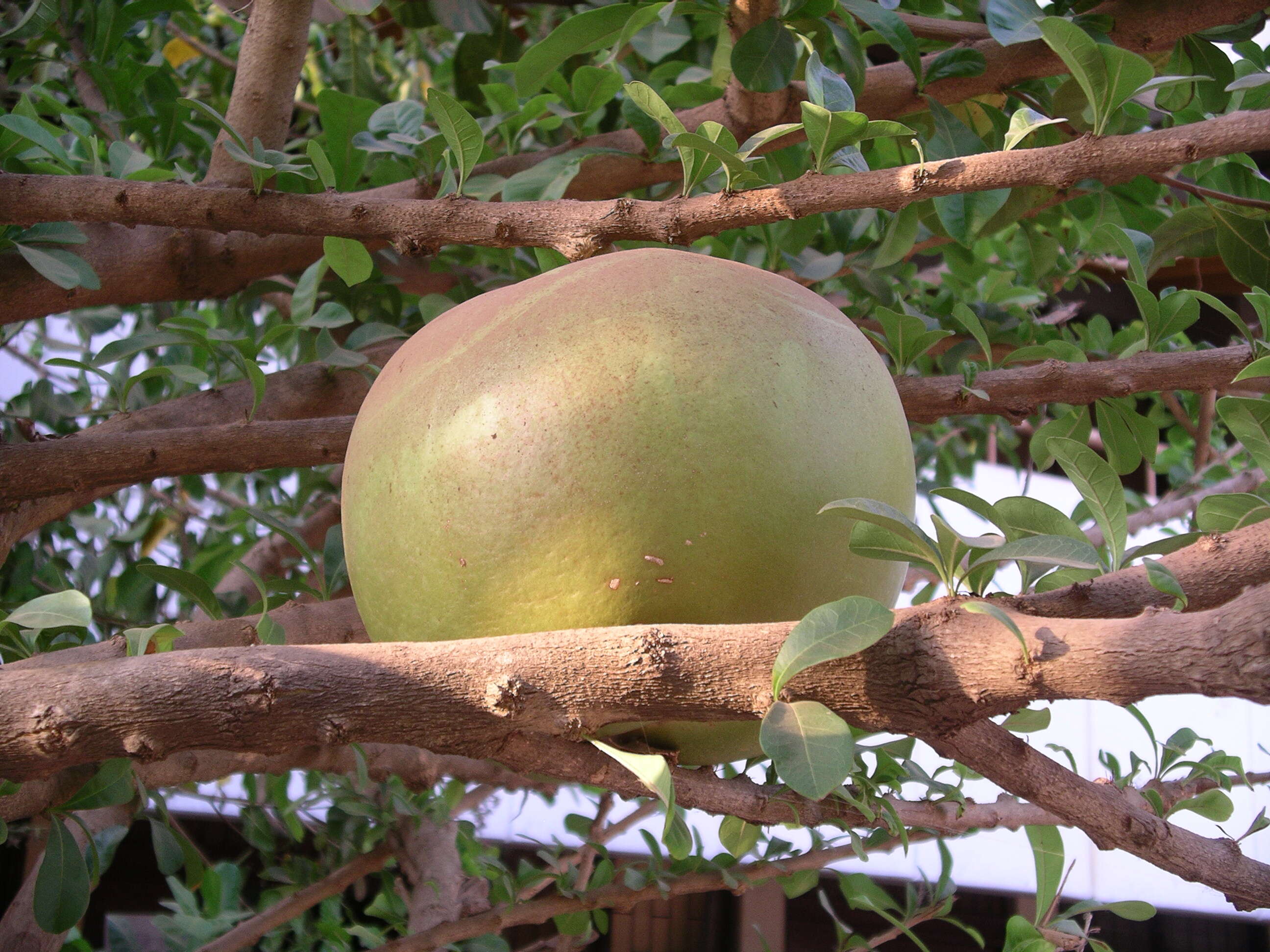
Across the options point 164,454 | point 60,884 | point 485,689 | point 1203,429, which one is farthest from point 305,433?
point 1203,429

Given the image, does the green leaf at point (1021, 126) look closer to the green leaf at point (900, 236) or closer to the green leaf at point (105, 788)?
the green leaf at point (900, 236)

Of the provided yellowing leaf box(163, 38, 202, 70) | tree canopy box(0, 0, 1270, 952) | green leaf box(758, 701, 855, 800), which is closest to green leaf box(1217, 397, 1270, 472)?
tree canopy box(0, 0, 1270, 952)

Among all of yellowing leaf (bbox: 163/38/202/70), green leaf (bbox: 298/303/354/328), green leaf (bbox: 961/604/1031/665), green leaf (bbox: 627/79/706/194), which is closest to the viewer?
green leaf (bbox: 961/604/1031/665)

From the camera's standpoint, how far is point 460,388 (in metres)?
0.47

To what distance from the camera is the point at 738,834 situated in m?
0.69

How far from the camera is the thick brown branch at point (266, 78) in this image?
33.1 inches

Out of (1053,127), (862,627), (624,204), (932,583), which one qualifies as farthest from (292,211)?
(932,583)

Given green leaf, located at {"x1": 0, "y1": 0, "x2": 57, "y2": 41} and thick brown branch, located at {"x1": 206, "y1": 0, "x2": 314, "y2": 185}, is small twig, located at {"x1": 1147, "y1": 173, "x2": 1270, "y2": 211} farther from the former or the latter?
green leaf, located at {"x1": 0, "y1": 0, "x2": 57, "y2": 41}

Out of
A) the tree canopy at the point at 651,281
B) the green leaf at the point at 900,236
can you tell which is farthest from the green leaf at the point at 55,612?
the green leaf at the point at 900,236

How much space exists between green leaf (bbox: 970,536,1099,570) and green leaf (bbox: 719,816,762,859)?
35 centimetres

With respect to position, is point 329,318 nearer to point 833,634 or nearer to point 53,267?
point 53,267

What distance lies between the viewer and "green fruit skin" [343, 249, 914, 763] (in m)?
0.42

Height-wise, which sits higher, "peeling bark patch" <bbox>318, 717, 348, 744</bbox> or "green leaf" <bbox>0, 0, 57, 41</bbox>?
"green leaf" <bbox>0, 0, 57, 41</bbox>

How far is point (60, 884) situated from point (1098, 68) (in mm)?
705
